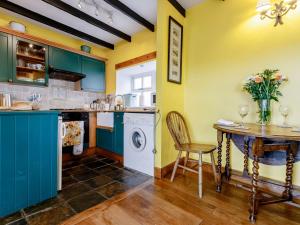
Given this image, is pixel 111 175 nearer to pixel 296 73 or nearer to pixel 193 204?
pixel 193 204

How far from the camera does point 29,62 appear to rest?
270 centimetres

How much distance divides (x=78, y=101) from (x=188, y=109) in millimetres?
2421

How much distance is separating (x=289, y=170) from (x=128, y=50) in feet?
10.6

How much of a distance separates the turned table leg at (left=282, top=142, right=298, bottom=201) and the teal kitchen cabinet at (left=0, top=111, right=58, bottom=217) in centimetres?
224

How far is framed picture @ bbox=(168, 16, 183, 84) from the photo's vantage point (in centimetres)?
214

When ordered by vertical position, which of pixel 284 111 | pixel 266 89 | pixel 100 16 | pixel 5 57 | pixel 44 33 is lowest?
pixel 284 111

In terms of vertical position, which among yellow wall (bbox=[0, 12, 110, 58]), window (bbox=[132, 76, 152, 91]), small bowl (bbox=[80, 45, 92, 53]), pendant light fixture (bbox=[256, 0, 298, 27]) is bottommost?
window (bbox=[132, 76, 152, 91])

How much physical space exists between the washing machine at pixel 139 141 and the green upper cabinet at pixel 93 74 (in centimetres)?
155

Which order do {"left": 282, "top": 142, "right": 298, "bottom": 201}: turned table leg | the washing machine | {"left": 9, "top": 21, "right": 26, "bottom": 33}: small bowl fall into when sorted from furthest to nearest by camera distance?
{"left": 9, "top": 21, "right": 26, "bottom": 33}: small bowl, the washing machine, {"left": 282, "top": 142, "right": 298, "bottom": 201}: turned table leg

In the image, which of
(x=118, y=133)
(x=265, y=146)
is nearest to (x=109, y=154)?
(x=118, y=133)

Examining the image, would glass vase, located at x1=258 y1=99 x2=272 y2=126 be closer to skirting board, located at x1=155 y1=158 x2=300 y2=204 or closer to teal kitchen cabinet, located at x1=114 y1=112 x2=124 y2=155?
skirting board, located at x1=155 y1=158 x2=300 y2=204

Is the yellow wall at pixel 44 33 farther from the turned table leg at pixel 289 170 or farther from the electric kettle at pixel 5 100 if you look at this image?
the turned table leg at pixel 289 170

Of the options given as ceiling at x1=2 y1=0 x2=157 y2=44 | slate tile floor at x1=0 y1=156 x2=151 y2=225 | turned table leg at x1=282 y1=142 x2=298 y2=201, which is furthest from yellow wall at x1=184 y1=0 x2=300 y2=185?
slate tile floor at x1=0 y1=156 x2=151 y2=225

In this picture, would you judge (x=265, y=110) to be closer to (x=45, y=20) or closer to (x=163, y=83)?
(x=163, y=83)
